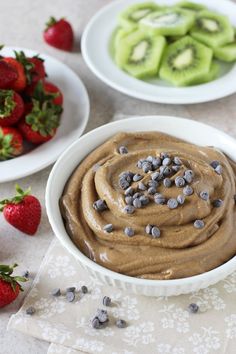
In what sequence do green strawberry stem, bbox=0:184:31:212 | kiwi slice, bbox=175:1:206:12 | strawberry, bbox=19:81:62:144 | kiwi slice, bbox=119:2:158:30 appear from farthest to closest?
1. kiwi slice, bbox=175:1:206:12
2. kiwi slice, bbox=119:2:158:30
3. strawberry, bbox=19:81:62:144
4. green strawberry stem, bbox=0:184:31:212

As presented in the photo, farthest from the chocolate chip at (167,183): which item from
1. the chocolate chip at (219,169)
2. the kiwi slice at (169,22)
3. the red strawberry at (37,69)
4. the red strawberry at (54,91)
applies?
the kiwi slice at (169,22)

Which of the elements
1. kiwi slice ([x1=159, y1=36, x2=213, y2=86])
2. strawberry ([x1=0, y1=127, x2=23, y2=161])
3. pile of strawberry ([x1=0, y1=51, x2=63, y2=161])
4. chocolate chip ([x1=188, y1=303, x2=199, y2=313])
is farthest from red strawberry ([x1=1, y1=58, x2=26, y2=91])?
chocolate chip ([x1=188, y1=303, x2=199, y2=313])

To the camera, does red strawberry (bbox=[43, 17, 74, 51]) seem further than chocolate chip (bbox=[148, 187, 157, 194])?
Yes

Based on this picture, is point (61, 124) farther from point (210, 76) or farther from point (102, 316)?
point (102, 316)

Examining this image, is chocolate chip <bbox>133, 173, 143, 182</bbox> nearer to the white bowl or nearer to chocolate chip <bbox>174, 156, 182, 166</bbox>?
chocolate chip <bbox>174, 156, 182, 166</bbox>

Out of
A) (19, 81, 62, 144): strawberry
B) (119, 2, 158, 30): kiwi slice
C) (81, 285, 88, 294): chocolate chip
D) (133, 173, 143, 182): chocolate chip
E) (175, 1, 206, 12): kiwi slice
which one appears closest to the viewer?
(133, 173, 143, 182): chocolate chip

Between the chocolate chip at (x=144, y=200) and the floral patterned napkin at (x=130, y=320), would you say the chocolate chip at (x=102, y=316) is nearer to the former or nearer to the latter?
the floral patterned napkin at (x=130, y=320)

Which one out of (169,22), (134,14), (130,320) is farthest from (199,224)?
(134,14)
